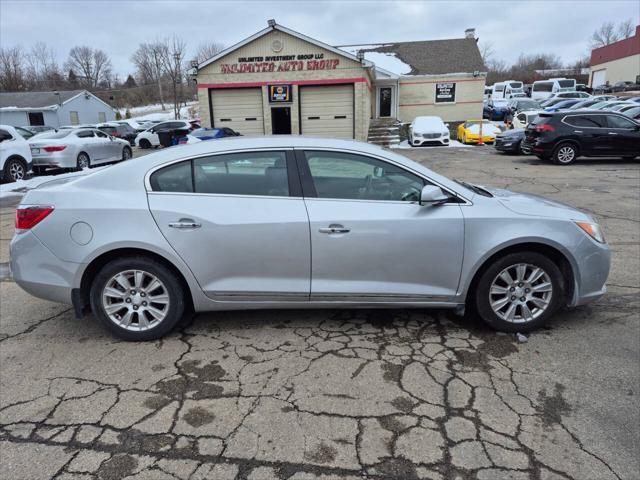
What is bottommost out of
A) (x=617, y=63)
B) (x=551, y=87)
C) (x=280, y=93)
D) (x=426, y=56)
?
(x=280, y=93)

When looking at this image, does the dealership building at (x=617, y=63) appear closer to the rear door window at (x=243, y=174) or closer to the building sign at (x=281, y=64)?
the building sign at (x=281, y=64)

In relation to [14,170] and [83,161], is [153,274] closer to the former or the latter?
[14,170]

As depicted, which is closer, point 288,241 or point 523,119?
point 288,241

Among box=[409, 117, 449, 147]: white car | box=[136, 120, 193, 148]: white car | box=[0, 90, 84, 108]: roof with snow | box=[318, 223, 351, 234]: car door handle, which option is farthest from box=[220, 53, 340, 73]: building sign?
box=[0, 90, 84, 108]: roof with snow

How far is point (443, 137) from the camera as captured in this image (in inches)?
918

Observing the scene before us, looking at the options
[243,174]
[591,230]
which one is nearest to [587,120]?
[591,230]

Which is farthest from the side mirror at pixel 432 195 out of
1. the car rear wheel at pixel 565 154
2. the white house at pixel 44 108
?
the white house at pixel 44 108

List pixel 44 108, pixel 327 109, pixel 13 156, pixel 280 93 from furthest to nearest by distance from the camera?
pixel 44 108
pixel 327 109
pixel 280 93
pixel 13 156

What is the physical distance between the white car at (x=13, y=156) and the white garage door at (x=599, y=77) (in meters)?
61.7

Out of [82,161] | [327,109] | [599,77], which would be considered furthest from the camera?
[599,77]

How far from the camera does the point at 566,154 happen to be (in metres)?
14.7

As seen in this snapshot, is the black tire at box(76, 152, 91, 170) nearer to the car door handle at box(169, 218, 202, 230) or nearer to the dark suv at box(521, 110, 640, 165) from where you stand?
the car door handle at box(169, 218, 202, 230)

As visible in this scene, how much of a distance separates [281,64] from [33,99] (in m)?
35.2

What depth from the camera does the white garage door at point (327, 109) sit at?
23297 mm
